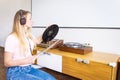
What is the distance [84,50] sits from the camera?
7.11 feet

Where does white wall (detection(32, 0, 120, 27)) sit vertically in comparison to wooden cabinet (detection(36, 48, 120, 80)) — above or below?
above

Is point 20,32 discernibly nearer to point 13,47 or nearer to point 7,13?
point 13,47

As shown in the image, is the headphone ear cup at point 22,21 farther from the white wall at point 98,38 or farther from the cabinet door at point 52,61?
the white wall at point 98,38

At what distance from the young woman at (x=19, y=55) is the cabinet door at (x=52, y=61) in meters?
0.93

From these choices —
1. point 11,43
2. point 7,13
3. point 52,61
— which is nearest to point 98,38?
point 52,61

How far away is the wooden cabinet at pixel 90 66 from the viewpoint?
1.80 meters

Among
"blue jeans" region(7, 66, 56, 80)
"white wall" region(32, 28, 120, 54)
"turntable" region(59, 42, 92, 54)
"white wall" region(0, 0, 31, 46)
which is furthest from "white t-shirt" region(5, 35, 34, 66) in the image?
"white wall" region(0, 0, 31, 46)

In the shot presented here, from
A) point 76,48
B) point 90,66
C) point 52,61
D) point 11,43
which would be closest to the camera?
point 11,43

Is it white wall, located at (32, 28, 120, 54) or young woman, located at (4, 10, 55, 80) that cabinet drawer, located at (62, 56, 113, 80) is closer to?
white wall, located at (32, 28, 120, 54)

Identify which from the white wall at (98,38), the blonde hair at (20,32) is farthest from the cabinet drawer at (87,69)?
the blonde hair at (20,32)

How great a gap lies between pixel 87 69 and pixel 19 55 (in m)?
1.02

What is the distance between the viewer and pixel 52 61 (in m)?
2.35

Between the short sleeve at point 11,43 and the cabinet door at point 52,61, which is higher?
the short sleeve at point 11,43

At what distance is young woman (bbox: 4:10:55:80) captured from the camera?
3.91 ft
